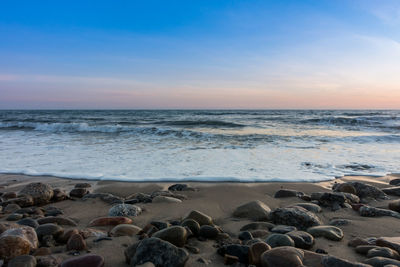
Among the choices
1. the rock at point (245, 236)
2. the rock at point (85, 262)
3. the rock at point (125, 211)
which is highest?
the rock at point (85, 262)

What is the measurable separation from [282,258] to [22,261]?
1927mm

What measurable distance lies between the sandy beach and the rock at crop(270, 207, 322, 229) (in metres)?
0.28

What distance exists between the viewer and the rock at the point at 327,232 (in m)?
2.61

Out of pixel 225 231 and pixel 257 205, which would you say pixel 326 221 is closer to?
pixel 257 205

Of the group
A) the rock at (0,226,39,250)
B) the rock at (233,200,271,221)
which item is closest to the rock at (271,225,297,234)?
the rock at (233,200,271,221)

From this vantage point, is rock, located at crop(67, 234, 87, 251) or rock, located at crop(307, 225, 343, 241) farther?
rock, located at crop(307, 225, 343, 241)

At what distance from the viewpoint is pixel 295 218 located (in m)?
2.97

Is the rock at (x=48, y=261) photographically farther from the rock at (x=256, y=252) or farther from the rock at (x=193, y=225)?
the rock at (x=256, y=252)

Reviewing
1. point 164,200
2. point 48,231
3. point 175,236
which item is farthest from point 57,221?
point 175,236

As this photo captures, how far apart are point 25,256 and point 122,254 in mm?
713

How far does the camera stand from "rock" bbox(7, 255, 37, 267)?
75.8 inches

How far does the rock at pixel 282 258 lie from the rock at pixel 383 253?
64cm

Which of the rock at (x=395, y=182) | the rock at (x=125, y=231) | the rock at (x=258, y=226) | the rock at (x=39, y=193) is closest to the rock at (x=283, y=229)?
the rock at (x=258, y=226)

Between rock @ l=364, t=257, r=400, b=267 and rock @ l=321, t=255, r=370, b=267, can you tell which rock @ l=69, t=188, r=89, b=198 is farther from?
rock @ l=364, t=257, r=400, b=267
